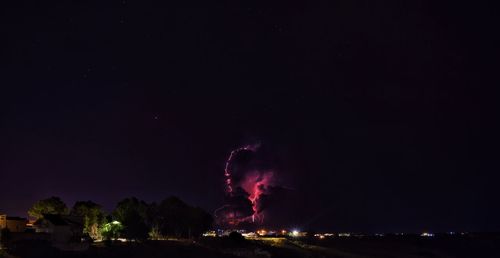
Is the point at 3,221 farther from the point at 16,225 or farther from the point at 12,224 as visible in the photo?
the point at 16,225

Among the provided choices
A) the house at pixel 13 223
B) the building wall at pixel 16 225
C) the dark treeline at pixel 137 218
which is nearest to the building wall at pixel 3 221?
the house at pixel 13 223

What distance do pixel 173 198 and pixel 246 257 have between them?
115ft

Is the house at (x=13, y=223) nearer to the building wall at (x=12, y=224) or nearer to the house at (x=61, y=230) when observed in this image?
the building wall at (x=12, y=224)

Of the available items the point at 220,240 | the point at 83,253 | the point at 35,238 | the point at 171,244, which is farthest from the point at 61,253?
the point at 220,240

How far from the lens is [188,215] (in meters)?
105

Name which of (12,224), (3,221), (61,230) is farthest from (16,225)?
(61,230)

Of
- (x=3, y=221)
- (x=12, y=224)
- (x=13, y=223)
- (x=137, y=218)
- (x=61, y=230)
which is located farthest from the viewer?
(x=137, y=218)

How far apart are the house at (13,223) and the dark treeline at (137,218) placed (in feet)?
13.3

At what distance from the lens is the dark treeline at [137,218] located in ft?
281

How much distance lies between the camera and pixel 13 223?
7988cm

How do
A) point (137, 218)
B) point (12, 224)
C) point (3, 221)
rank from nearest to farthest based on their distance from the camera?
point (3, 221)
point (12, 224)
point (137, 218)

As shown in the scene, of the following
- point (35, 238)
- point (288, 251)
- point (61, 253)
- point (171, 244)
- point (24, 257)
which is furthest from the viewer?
point (288, 251)

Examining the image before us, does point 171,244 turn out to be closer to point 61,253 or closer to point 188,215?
point 61,253

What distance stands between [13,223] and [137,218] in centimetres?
1841
